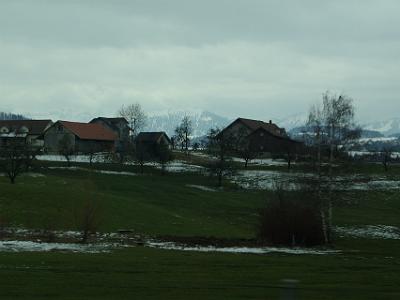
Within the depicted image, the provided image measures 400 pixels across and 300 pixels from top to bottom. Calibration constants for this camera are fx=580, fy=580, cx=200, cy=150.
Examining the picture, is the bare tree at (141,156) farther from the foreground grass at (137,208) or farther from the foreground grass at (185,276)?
the foreground grass at (185,276)

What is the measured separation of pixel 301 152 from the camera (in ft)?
134

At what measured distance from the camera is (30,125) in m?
150

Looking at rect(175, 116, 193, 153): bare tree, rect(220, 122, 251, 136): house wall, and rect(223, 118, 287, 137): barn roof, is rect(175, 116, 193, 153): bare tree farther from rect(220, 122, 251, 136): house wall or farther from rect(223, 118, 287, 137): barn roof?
rect(223, 118, 287, 137): barn roof

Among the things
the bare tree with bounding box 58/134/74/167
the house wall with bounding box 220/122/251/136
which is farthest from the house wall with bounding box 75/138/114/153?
the house wall with bounding box 220/122/251/136

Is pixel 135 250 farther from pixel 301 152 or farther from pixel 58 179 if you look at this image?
pixel 58 179

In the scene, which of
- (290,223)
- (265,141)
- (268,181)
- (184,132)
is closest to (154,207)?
(290,223)

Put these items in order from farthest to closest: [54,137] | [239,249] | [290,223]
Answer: [54,137] → [290,223] → [239,249]

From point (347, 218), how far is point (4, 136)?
10270 centimetres

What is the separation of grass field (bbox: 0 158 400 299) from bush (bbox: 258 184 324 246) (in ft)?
6.56

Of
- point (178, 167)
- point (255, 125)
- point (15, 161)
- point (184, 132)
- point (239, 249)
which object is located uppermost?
point (255, 125)

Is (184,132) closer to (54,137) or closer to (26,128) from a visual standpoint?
(54,137)

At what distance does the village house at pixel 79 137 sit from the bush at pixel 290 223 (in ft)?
300

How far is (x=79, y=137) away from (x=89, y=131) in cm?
580

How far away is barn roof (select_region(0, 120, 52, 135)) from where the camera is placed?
14550 cm
